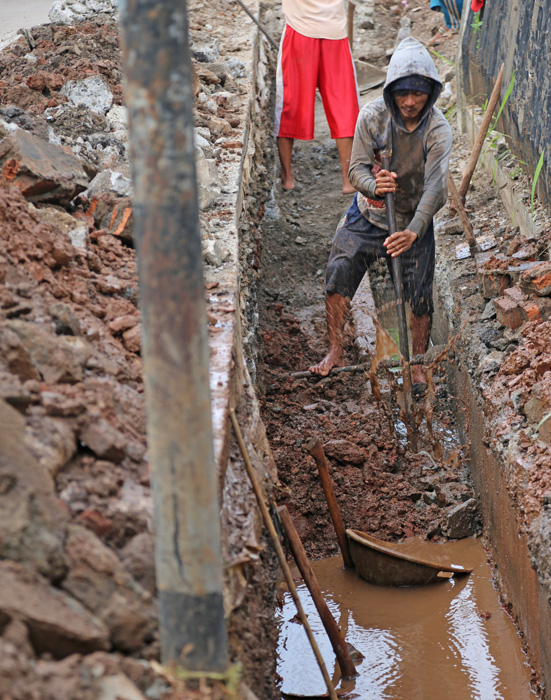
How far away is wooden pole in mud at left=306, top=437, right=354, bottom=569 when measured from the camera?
142 inches

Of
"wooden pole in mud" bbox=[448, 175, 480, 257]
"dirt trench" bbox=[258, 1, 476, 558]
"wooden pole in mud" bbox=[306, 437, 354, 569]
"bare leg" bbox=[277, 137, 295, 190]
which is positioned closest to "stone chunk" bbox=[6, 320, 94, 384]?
"wooden pole in mud" bbox=[306, 437, 354, 569]

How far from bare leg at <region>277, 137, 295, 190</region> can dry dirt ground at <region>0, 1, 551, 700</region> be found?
0.55 ft

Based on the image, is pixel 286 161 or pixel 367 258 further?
pixel 286 161

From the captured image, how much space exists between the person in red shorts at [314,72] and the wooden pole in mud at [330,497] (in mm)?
3651

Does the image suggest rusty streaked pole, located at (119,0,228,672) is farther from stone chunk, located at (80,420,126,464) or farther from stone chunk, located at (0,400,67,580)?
stone chunk, located at (80,420,126,464)

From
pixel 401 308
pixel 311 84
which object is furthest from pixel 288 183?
pixel 401 308

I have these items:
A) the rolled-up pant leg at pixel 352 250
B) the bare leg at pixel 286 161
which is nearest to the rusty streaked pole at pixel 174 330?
the rolled-up pant leg at pixel 352 250

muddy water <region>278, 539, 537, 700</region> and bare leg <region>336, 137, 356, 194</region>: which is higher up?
bare leg <region>336, 137, 356, 194</region>

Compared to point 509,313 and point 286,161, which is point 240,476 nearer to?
point 509,313

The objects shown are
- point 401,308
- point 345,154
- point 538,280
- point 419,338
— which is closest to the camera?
point 538,280

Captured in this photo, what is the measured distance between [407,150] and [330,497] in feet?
7.67

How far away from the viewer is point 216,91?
607 cm

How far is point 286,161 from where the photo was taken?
6.95m

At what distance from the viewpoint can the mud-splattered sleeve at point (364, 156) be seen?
4836mm
